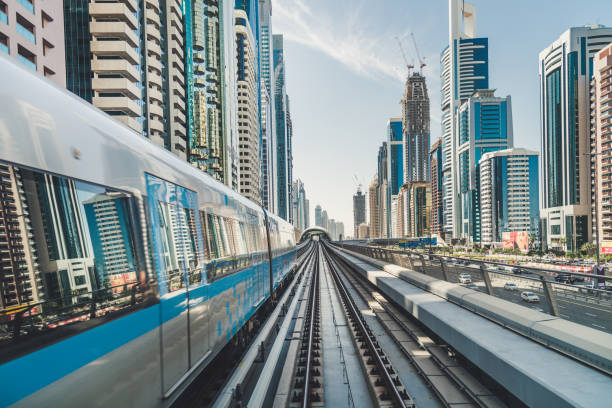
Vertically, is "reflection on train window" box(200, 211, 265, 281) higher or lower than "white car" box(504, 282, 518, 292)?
higher

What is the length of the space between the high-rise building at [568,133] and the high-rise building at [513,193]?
13.9ft

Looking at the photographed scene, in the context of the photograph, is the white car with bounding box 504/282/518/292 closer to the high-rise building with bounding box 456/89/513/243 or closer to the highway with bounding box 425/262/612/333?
the highway with bounding box 425/262/612/333

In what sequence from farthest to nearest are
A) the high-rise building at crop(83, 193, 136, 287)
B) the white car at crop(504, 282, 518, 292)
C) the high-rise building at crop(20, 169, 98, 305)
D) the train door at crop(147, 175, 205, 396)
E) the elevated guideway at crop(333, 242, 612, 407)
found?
the white car at crop(504, 282, 518, 292) < the elevated guideway at crop(333, 242, 612, 407) < the train door at crop(147, 175, 205, 396) < the high-rise building at crop(83, 193, 136, 287) < the high-rise building at crop(20, 169, 98, 305)

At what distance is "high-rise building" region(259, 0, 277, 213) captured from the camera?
150700mm

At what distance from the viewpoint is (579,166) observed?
375 ft

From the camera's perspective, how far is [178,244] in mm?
4816

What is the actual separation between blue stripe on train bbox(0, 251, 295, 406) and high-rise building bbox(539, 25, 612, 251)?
→ 12350 cm

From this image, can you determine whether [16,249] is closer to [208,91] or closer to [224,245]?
[224,245]

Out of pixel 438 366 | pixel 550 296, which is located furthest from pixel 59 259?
pixel 438 366

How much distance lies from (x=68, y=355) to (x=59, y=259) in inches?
27.9

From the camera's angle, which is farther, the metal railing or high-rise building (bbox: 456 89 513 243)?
high-rise building (bbox: 456 89 513 243)

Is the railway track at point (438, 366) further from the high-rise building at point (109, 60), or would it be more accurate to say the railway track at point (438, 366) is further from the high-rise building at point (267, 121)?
the high-rise building at point (267, 121)

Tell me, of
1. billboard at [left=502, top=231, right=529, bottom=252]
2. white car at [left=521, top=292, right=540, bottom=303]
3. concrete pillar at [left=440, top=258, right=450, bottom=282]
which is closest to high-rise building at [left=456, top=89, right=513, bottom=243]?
billboard at [left=502, top=231, right=529, bottom=252]

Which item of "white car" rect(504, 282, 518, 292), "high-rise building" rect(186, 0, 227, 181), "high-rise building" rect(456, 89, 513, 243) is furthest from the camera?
"high-rise building" rect(456, 89, 513, 243)
